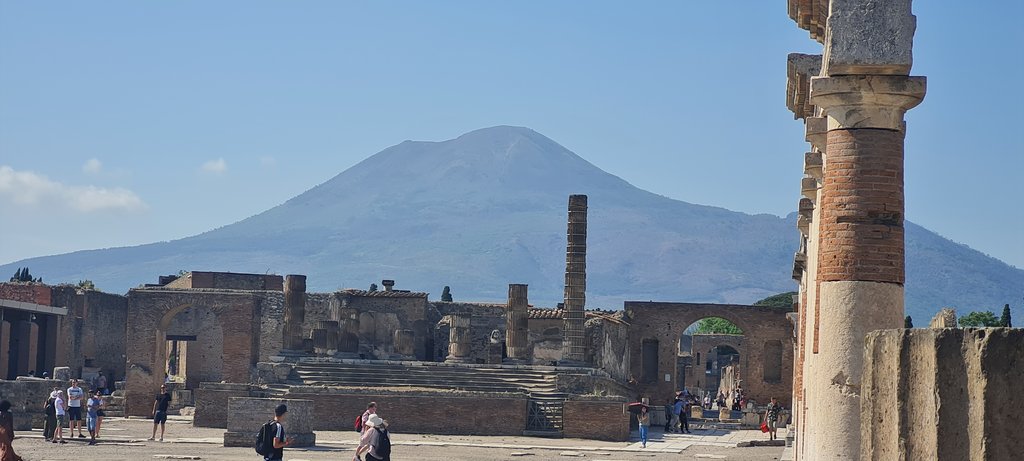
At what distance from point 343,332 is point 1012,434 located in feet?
138

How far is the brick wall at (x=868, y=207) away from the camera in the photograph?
1008cm

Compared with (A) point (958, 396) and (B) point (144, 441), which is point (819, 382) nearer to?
(A) point (958, 396)

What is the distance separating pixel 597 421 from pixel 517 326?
32.9ft

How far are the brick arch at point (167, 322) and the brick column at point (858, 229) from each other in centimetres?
3827

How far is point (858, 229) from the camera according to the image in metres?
10.1

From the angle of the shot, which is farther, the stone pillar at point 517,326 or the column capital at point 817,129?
the stone pillar at point 517,326

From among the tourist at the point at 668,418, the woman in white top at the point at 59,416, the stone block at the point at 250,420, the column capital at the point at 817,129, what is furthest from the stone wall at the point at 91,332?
the column capital at the point at 817,129

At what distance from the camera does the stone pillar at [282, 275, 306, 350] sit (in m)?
44.6

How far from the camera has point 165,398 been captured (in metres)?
28.5

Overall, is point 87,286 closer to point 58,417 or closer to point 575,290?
point 575,290

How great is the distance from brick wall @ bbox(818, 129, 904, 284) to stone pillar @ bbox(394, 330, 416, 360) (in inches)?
→ 1391

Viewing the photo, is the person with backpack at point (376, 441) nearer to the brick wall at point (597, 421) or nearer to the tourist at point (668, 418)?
the brick wall at point (597, 421)

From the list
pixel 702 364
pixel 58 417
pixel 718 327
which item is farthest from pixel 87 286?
pixel 718 327

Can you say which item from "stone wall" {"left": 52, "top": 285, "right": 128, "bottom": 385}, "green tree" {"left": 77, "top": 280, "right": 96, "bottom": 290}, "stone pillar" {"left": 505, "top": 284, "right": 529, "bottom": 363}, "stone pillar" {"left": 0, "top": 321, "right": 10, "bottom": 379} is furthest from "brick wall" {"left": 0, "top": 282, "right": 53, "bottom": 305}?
"stone pillar" {"left": 505, "top": 284, "right": 529, "bottom": 363}
